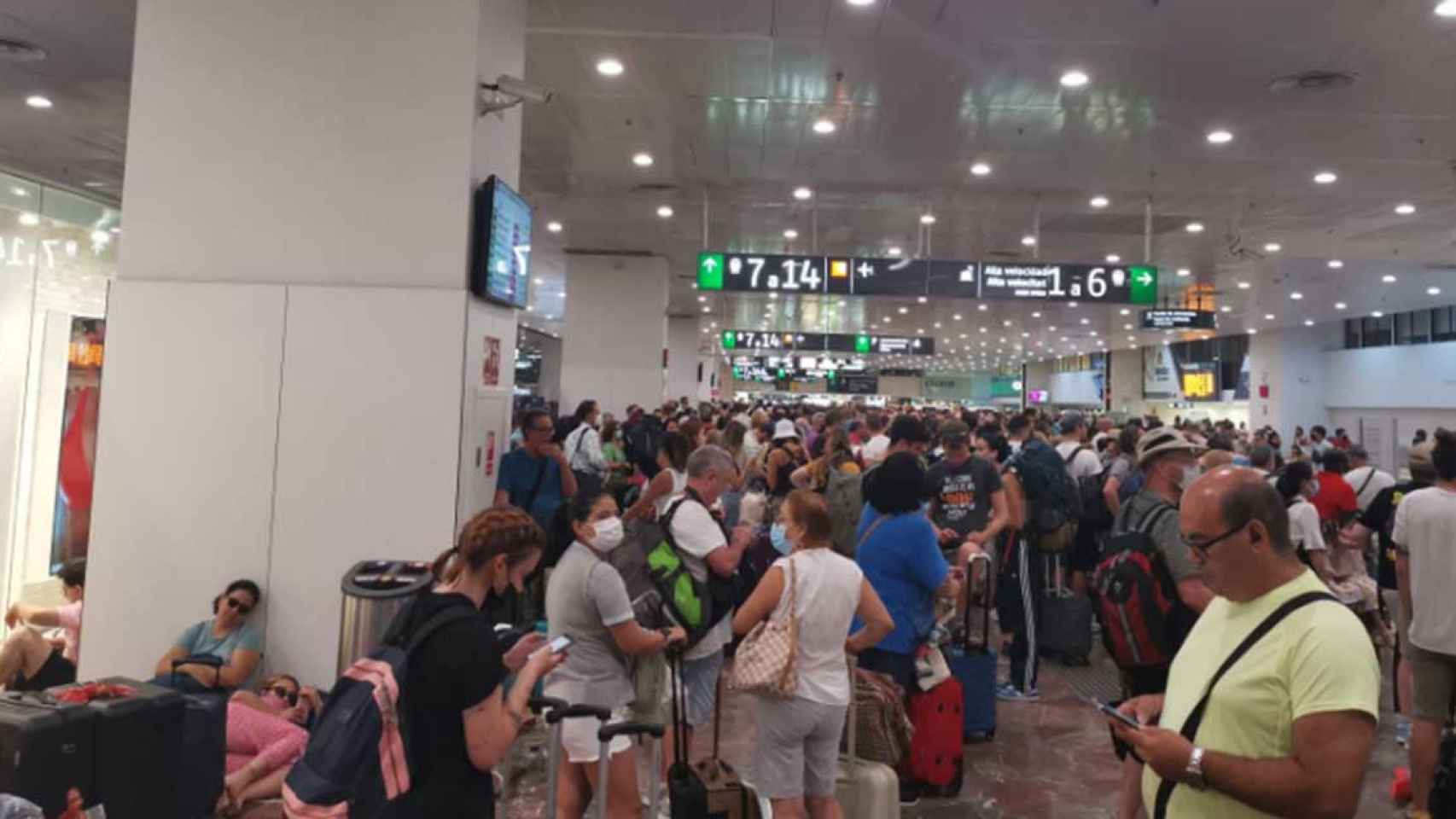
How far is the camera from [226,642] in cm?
461

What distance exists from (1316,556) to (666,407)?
34.7 feet

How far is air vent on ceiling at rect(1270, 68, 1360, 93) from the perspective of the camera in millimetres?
6789

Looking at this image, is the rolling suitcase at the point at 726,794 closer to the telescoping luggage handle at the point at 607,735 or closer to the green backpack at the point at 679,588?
the telescoping luggage handle at the point at 607,735

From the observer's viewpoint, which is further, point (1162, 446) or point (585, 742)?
point (1162, 446)

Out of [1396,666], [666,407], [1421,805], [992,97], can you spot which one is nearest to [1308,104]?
[992,97]

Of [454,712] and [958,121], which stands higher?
[958,121]

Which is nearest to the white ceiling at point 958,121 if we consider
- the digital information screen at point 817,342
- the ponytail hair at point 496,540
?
the ponytail hair at point 496,540

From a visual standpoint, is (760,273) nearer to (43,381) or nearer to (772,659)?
(772,659)

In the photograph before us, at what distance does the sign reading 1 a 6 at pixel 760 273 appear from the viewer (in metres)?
9.92

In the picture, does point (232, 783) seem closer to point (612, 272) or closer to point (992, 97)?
point (992, 97)

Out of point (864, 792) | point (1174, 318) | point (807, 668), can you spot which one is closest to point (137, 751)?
point (807, 668)

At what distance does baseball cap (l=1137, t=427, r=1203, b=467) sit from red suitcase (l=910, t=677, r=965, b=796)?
1.57 metres

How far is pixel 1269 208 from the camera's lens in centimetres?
1103

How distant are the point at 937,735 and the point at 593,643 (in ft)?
7.01
